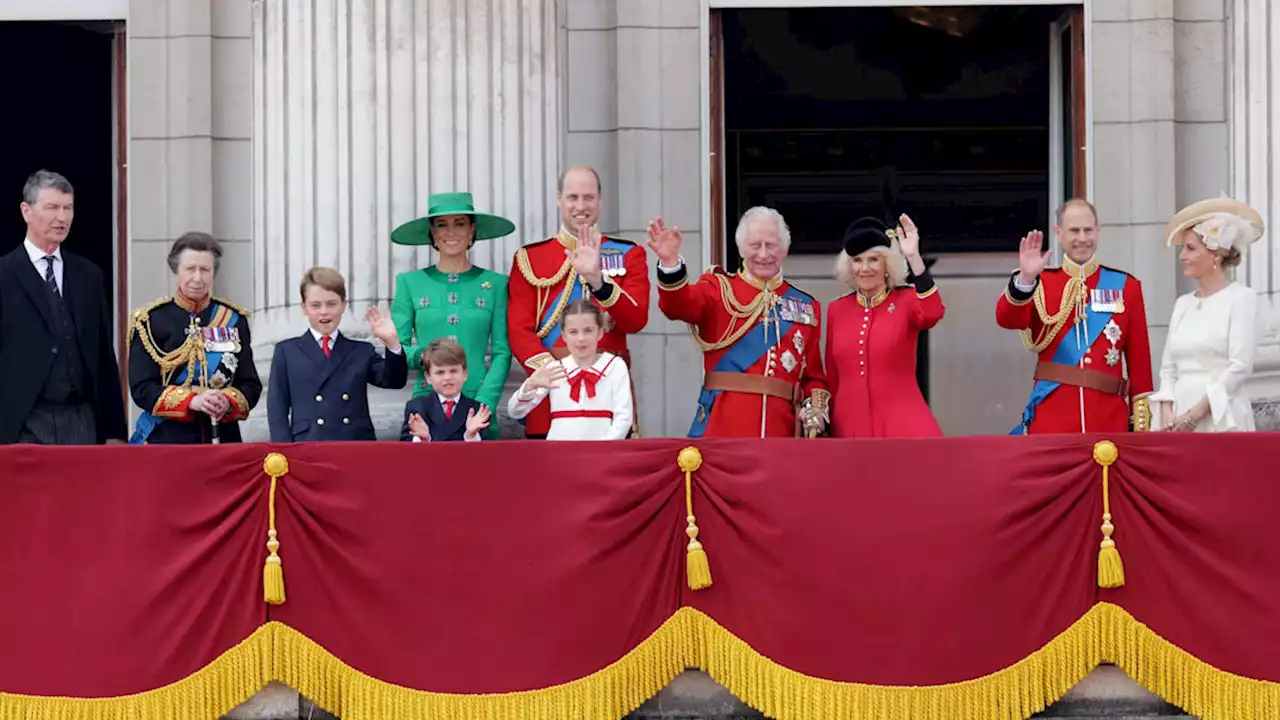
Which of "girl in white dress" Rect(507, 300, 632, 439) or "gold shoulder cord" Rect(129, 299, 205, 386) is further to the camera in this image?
"gold shoulder cord" Rect(129, 299, 205, 386)

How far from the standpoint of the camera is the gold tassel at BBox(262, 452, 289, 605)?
6.79 metres

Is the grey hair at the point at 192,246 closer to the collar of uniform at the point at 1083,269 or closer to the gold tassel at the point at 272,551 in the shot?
the gold tassel at the point at 272,551

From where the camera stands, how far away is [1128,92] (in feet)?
33.0

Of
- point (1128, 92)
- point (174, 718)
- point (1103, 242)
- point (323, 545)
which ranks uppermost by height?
point (1128, 92)

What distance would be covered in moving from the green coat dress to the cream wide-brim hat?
2802 millimetres

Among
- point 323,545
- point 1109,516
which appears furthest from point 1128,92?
point 323,545

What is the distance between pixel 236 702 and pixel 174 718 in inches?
8.7

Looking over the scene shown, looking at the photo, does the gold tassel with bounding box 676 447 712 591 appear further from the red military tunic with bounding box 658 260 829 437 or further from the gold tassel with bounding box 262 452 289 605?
the gold tassel with bounding box 262 452 289 605

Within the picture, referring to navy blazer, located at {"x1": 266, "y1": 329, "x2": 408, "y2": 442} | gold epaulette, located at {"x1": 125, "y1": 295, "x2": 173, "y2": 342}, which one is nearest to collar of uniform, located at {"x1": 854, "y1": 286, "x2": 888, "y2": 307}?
navy blazer, located at {"x1": 266, "y1": 329, "x2": 408, "y2": 442}

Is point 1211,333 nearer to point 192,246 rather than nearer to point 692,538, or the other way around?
point 692,538

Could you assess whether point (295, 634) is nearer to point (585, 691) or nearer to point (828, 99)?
point (585, 691)

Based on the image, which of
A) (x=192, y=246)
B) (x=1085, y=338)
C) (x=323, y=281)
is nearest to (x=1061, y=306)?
(x=1085, y=338)

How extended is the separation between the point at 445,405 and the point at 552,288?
81 cm

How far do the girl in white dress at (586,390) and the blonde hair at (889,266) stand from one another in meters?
1.08
